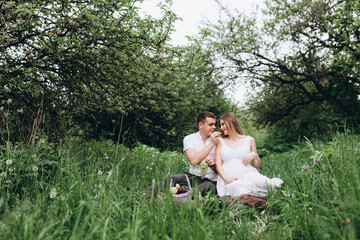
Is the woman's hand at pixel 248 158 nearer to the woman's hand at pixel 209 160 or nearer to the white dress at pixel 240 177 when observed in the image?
the white dress at pixel 240 177

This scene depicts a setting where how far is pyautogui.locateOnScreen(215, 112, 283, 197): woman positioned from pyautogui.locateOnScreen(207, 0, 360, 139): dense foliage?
19.8ft

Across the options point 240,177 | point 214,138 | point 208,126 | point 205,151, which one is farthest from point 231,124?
point 240,177

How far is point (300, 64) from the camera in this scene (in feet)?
32.9

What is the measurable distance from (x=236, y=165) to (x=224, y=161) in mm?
260

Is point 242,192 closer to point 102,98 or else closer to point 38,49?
point 102,98

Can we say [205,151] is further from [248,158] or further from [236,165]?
[248,158]

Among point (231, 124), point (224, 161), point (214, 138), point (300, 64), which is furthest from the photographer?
point (300, 64)

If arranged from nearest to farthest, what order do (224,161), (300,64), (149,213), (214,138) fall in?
(149,213), (214,138), (224,161), (300,64)

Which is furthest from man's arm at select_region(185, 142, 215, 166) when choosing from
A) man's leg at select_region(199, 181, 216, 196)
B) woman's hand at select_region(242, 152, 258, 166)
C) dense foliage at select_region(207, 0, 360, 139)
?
dense foliage at select_region(207, 0, 360, 139)

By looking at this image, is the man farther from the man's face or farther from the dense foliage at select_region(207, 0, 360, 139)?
Answer: the dense foliage at select_region(207, 0, 360, 139)

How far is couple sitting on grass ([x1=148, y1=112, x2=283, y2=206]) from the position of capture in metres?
3.62

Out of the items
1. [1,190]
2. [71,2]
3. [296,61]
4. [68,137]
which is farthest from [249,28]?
[1,190]

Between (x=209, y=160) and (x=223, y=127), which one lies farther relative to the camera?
(x=223, y=127)

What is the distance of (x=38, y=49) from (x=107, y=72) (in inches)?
44.2
